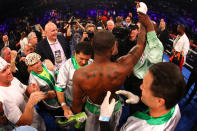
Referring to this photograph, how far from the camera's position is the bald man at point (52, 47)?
7.69ft

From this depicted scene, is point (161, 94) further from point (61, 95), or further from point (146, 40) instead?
point (61, 95)

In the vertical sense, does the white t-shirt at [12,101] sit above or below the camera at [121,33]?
below

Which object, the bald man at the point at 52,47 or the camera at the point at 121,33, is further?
the camera at the point at 121,33

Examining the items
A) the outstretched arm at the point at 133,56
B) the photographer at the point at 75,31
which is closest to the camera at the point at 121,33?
the outstretched arm at the point at 133,56

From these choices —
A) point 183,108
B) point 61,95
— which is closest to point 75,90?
point 61,95

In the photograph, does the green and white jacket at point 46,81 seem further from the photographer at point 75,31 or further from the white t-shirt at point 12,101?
the photographer at point 75,31

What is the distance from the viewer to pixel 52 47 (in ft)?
7.88

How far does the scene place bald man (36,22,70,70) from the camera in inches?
92.3

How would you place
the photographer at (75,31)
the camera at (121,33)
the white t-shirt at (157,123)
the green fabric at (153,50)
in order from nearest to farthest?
the white t-shirt at (157,123)
the green fabric at (153,50)
the camera at (121,33)
the photographer at (75,31)

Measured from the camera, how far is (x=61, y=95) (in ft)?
5.35

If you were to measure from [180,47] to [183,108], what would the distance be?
1.37 metres

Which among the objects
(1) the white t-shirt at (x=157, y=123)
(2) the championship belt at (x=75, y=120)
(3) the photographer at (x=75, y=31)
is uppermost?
(3) the photographer at (x=75, y=31)

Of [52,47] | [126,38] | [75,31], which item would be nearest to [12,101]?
[52,47]

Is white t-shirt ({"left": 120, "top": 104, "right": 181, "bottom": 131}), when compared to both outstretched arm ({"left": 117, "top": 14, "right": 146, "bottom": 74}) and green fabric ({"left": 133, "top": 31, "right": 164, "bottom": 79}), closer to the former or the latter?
outstretched arm ({"left": 117, "top": 14, "right": 146, "bottom": 74})
